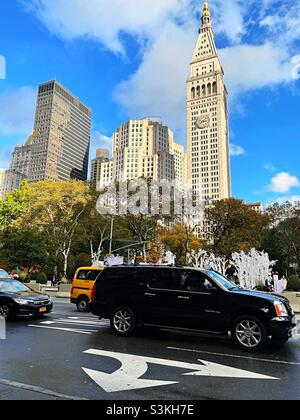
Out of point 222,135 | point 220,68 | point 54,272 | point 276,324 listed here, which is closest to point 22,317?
point 276,324

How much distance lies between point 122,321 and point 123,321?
37 mm

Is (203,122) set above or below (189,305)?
above

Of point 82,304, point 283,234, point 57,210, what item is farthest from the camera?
point 283,234

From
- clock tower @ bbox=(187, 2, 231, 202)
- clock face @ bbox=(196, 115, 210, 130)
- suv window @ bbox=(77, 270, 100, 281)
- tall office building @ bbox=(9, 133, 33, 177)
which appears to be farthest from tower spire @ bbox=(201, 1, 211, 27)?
suv window @ bbox=(77, 270, 100, 281)

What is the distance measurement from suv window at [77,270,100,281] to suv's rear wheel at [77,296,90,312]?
0.84 metres

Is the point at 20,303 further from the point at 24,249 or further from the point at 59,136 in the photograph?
the point at 59,136

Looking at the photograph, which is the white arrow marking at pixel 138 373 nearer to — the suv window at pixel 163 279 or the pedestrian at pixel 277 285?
the suv window at pixel 163 279

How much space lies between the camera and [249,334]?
720cm

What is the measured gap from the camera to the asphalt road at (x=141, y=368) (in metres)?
4.64

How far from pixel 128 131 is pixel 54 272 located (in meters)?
77.1

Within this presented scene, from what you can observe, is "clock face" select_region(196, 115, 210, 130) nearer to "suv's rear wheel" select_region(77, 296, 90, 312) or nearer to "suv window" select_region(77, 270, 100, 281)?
"suv window" select_region(77, 270, 100, 281)

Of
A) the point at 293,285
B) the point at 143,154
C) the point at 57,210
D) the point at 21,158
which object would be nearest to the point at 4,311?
the point at 293,285

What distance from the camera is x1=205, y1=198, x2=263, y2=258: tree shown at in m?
41.3

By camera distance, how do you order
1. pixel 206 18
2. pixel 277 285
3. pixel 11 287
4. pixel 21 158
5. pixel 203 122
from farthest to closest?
pixel 206 18, pixel 203 122, pixel 21 158, pixel 277 285, pixel 11 287
